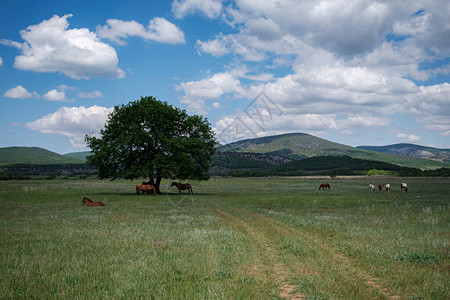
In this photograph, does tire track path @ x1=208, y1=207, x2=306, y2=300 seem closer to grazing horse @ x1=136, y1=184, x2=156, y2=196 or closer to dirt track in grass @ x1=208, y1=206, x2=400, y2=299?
dirt track in grass @ x1=208, y1=206, x2=400, y2=299

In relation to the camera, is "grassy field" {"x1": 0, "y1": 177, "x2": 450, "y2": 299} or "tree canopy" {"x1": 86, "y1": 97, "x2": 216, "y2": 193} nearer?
"grassy field" {"x1": 0, "y1": 177, "x2": 450, "y2": 299}

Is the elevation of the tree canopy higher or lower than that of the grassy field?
higher

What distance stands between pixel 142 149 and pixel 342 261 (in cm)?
3776

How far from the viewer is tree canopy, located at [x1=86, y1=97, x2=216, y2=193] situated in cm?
4172

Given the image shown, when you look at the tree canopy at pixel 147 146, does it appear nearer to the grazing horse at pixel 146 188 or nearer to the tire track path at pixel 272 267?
the grazing horse at pixel 146 188

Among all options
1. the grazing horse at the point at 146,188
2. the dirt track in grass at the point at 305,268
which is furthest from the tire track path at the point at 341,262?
the grazing horse at the point at 146,188

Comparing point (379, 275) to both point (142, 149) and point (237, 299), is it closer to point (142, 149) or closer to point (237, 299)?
point (237, 299)

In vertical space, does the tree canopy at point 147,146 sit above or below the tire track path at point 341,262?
above

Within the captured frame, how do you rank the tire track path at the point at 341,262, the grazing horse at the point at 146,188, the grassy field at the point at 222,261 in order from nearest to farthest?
the grassy field at the point at 222,261 → the tire track path at the point at 341,262 → the grazing horse at the point at 146,188

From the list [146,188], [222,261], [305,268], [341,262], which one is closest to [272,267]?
[305,268]

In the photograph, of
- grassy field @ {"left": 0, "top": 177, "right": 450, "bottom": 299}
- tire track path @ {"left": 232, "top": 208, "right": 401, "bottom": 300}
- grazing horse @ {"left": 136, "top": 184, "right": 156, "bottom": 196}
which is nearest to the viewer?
grassy field @ {"left": 0, "top": 177, "right": 450, "bottom": 299}

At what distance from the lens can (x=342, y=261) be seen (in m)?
10.5

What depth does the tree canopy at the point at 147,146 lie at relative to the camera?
41.7 metres

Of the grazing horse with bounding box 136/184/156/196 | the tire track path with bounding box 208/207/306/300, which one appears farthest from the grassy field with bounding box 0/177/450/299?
the grazing horse with bounding box 136/184/156/196
